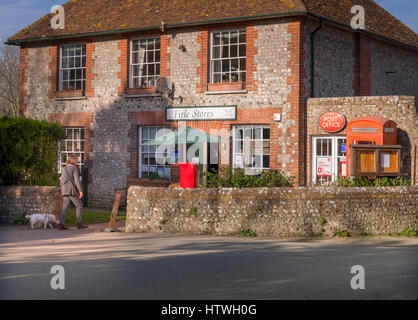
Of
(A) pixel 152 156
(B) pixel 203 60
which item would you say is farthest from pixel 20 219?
(B) pixel 203 60

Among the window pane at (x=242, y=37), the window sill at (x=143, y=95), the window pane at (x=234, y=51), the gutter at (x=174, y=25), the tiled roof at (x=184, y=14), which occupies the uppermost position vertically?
the tiled roof at (x=184, y=14)

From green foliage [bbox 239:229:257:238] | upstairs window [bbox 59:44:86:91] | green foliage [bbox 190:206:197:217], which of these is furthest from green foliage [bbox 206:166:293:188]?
upstairs window [bbox 59:44:86:91]

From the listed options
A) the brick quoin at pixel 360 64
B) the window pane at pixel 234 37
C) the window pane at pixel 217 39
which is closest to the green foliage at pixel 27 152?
the window pane at pixel 217 39

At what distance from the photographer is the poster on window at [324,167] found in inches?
770

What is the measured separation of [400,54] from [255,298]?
64.4 feet

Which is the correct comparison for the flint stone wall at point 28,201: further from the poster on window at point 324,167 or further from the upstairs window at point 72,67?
the poster on window at point 324,167

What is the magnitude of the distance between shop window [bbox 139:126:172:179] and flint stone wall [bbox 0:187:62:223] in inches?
234

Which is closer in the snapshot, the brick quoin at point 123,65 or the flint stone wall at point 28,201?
the flint stone wall at point 28,201

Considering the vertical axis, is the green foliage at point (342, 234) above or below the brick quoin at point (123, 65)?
below

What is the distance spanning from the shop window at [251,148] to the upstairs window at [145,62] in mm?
4009

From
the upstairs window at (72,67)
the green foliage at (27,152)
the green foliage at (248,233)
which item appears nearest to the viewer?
the green foliage at (248,233)

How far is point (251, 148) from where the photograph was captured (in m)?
20.4

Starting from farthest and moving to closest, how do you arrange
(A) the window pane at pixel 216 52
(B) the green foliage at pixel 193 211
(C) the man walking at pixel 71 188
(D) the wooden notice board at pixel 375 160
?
(A) the window pane at pixel 216 52
(D) the wooden notice board at pixel 375 160
(C) the man walking at pixel 71 188
(B) the green foliage at pixel 193 211
